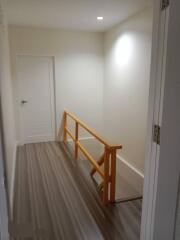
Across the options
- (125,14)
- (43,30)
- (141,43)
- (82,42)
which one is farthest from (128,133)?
(43,30)

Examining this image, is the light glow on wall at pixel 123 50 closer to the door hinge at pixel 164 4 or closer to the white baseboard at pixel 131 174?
the white baseboard at pixel 131 174

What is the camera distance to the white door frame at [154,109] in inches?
39.1

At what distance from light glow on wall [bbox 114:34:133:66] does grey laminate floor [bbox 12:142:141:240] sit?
2137 mm

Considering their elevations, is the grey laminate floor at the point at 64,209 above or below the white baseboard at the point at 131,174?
above

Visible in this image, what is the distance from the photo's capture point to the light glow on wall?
358 cm

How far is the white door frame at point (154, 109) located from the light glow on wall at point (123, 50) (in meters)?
2.64

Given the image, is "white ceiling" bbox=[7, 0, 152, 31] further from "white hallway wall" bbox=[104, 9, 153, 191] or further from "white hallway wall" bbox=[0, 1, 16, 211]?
"white hallway wall" bbox=[0, 1, 16, 211]

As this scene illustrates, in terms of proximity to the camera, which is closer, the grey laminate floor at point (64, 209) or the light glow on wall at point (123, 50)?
the grey laminate floor at point (64, 209)

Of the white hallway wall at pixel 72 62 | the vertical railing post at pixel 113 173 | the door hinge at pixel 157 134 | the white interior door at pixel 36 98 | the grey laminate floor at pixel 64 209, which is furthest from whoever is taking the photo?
the white interior door at pixel 36 98

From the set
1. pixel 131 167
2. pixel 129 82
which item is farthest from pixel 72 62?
pixel 131 167

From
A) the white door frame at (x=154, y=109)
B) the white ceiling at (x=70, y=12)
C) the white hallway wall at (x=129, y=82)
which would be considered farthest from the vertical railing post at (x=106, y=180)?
the white ceiling at (x=70, y=12)

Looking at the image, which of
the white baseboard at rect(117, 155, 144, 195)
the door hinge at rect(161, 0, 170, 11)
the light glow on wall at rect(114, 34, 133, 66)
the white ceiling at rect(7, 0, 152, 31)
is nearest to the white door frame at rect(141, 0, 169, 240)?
the door hinge at rect(161, 0, 170, 11)

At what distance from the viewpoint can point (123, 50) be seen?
3.82m

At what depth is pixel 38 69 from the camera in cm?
455
